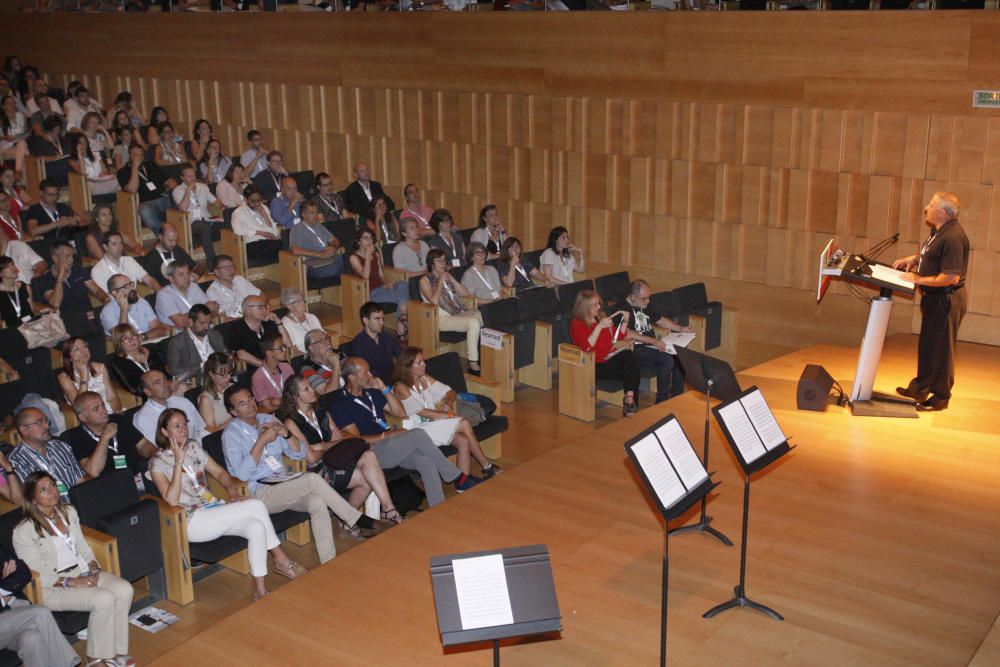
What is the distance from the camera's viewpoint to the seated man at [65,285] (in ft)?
27.0

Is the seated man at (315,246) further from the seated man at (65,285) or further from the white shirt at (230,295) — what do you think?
the seated man at (65,285)

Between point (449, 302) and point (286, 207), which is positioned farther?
point (286, 207)

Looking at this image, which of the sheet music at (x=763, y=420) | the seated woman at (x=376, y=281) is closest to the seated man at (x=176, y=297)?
the seated woman at (x=376, y=281)

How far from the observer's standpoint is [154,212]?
409 inches

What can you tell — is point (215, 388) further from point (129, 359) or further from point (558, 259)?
point (558, 259)

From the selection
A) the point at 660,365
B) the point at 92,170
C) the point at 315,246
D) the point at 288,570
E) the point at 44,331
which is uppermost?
the point at 92,170

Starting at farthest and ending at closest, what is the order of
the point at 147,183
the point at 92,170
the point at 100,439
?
the point at 92,170
the point at 147,183
the point at 100,439

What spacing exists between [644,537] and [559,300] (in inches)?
163

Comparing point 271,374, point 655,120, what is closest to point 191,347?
point 271,374

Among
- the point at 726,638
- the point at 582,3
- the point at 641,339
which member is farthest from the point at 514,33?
the point at 726,638

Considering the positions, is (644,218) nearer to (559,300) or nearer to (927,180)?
(559,300)

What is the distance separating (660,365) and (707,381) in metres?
3.17

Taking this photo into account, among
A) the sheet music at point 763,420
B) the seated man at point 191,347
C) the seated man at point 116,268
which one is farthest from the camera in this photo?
the seated man at point 116,268

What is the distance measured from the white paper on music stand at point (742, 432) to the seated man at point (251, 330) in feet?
13.3
